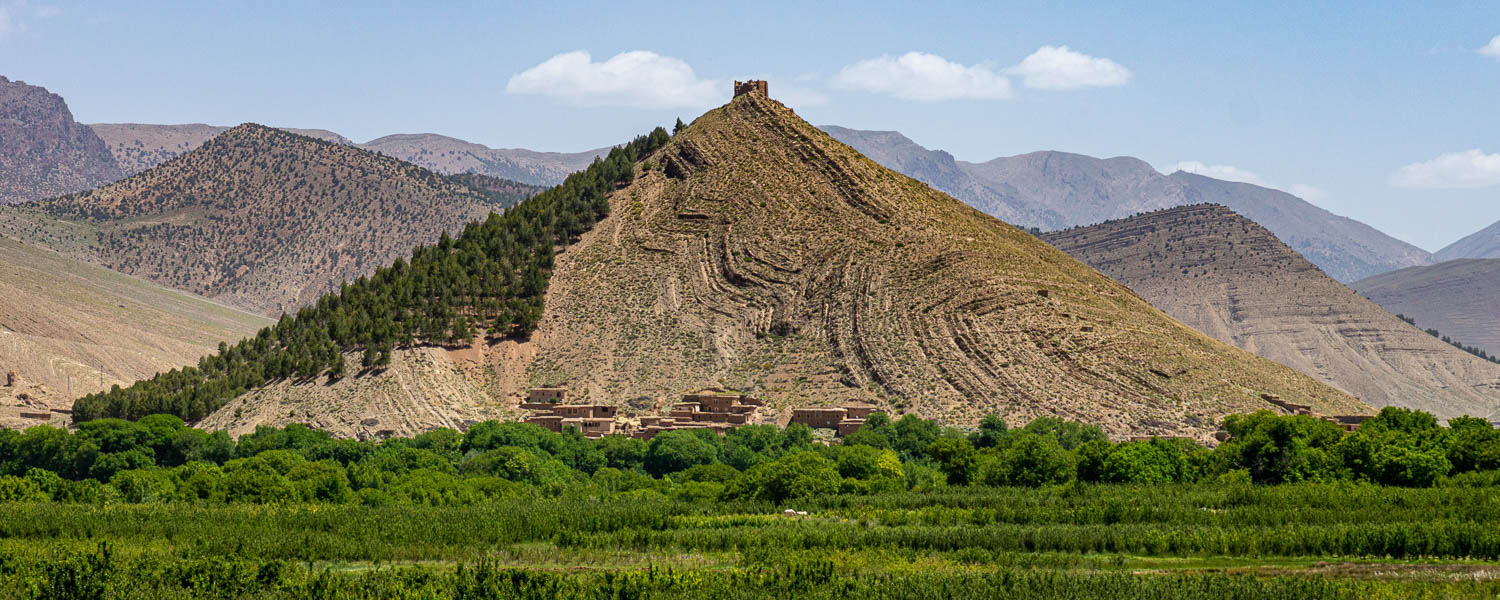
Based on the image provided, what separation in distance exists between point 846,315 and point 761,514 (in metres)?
50.6

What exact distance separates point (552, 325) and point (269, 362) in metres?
23.6

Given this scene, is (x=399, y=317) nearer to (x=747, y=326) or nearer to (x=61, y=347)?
(x=747, y=326)

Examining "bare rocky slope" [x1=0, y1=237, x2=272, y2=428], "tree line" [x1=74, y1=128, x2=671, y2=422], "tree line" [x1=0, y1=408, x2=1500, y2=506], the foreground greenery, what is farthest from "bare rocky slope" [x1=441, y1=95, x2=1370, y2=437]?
"bare rocky slope" [x1=0, y1=237, x2=272, y2=428]

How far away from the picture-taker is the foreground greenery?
175 ft

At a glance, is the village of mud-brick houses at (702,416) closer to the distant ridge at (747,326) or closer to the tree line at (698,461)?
the distant ridge at (747,326)

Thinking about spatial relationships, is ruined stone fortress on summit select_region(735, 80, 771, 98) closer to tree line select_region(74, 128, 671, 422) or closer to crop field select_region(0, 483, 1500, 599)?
tree line select_region(74, 128, 671, 422)

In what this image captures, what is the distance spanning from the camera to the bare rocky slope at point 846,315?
114812 millimetres

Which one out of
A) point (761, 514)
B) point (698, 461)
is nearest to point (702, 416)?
point (698, 461)

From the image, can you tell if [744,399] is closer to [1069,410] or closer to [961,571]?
[1069,410]

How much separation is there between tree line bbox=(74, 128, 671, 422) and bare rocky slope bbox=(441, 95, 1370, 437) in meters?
2.90

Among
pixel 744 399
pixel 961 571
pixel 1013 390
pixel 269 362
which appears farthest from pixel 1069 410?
pixel 269 362

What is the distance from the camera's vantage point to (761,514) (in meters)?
76.2

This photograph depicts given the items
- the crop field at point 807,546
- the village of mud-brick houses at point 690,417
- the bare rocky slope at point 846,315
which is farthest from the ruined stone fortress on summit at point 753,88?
the crop field at point 807,546

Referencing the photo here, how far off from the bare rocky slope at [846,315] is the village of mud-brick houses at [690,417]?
308cm
